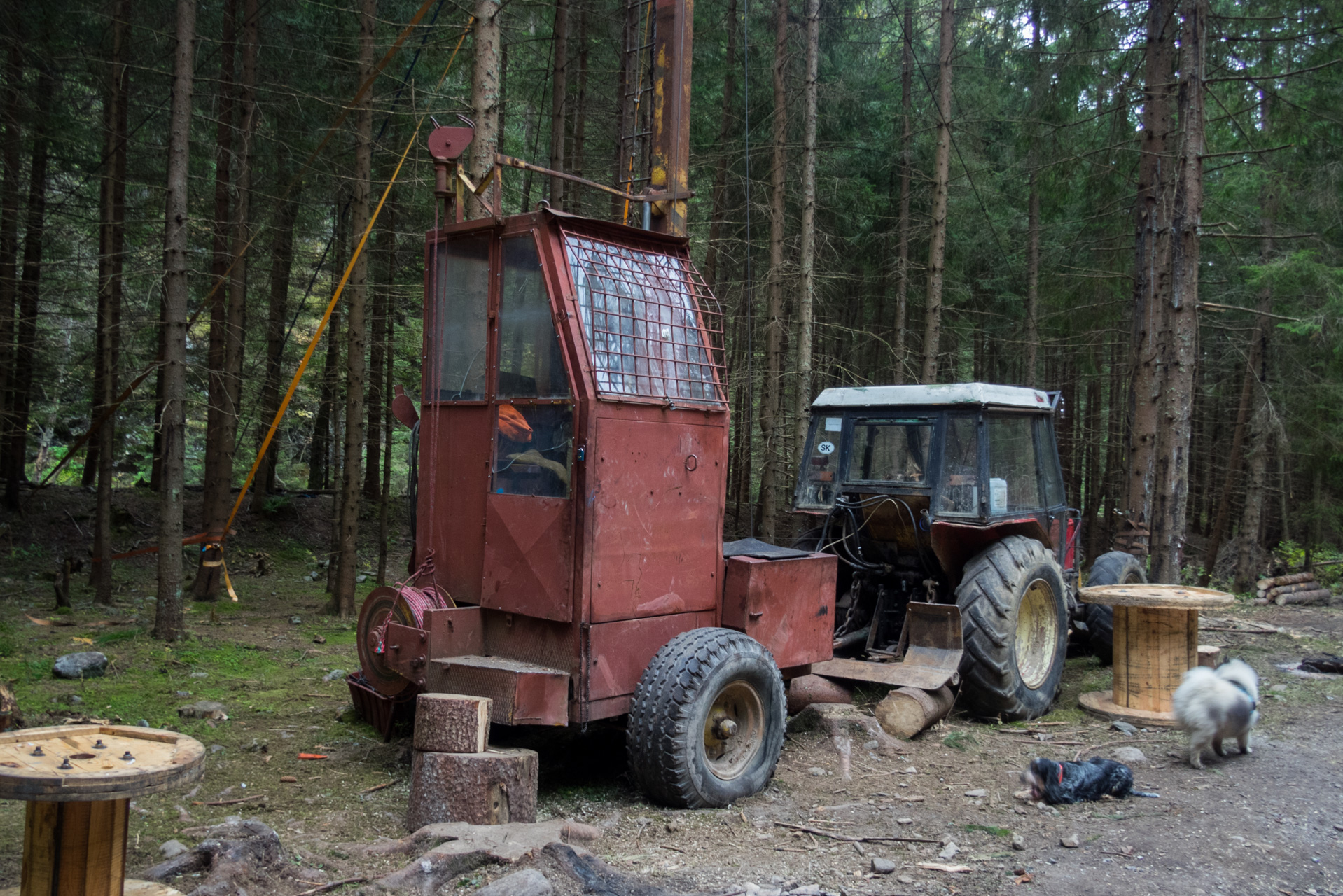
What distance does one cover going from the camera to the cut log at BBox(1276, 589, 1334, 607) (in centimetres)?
1255

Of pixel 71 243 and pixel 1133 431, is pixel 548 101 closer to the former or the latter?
pixel 71 243

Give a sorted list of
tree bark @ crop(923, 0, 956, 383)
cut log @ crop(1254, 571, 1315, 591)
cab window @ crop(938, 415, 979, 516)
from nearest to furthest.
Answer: cab window @ crop(938, 415, 979, 516) → tree bark @ crop(923, 0, 956, 383) → cut log @ crop(1254, 571, 1315, 591)

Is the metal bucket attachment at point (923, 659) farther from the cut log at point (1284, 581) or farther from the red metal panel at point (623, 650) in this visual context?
the cut log at point (1284, 581)

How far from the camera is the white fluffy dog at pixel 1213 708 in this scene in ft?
17.7

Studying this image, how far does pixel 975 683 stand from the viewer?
6.50 meters

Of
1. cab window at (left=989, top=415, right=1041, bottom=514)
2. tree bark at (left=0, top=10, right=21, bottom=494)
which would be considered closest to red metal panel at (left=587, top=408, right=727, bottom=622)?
cab window at (left=989, top=415, right=1041, bottom=514)

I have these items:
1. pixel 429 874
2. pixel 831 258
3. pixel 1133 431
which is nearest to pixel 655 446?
pixel 429 874

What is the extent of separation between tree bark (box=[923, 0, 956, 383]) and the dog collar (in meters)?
7.59

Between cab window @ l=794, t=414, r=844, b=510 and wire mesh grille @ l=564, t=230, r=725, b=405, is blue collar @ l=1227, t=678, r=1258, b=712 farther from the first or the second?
wire mesh grille @ l=564, t=230, r=725, b=405

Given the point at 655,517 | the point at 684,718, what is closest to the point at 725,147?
the point at 655,517

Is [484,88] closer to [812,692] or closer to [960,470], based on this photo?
[960,470]

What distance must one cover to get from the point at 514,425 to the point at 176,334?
15.2 feet

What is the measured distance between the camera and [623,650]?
15.6 feet

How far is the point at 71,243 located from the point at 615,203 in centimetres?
847
